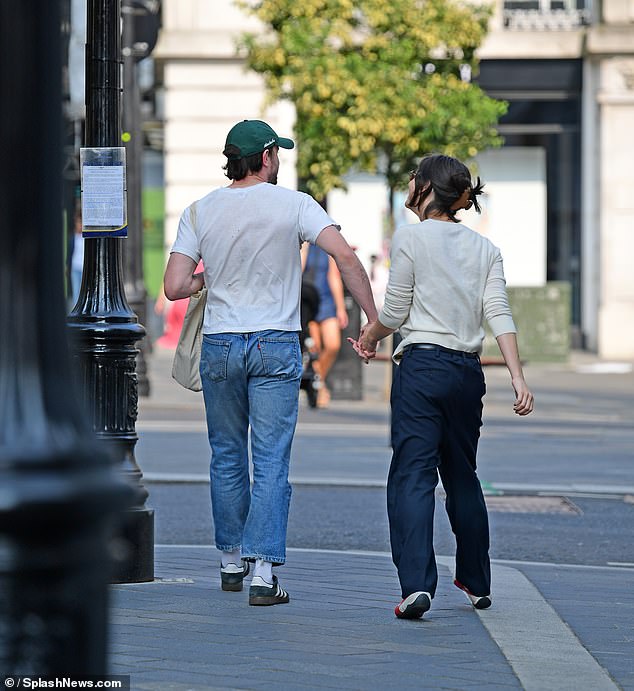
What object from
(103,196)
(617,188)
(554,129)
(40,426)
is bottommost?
(40,426)

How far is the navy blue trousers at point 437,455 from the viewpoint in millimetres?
5582

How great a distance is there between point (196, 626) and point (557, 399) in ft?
43.1

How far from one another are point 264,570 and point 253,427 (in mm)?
548

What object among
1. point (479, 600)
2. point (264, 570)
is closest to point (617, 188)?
point (479, 600)

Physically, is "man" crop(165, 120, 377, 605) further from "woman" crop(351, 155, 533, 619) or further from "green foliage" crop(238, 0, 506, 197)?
"green foliage" crop(238, 0, 506, 197)

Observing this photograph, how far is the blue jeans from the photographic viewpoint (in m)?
5.76

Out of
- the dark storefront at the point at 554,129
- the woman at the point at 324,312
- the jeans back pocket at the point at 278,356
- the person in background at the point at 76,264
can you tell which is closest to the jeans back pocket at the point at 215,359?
the jeans back pocket at the point at 278,356

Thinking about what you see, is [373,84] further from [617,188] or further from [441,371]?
[441,371]

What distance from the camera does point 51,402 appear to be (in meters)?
1.80

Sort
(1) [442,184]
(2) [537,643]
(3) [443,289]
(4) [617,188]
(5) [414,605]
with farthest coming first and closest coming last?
(4) [617,188]
(1) [442,184]
(3) [443,289]
(5) [414,605]
(2) [537,643]

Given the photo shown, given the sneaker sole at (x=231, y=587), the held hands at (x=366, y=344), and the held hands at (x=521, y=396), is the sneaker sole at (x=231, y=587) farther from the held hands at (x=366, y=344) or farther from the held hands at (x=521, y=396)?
the held hands at (x=521, y=396)

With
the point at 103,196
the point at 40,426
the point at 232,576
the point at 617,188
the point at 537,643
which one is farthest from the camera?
the point at 617,188

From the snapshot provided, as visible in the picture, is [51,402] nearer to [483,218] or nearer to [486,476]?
[486,476]

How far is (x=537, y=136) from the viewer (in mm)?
27766
